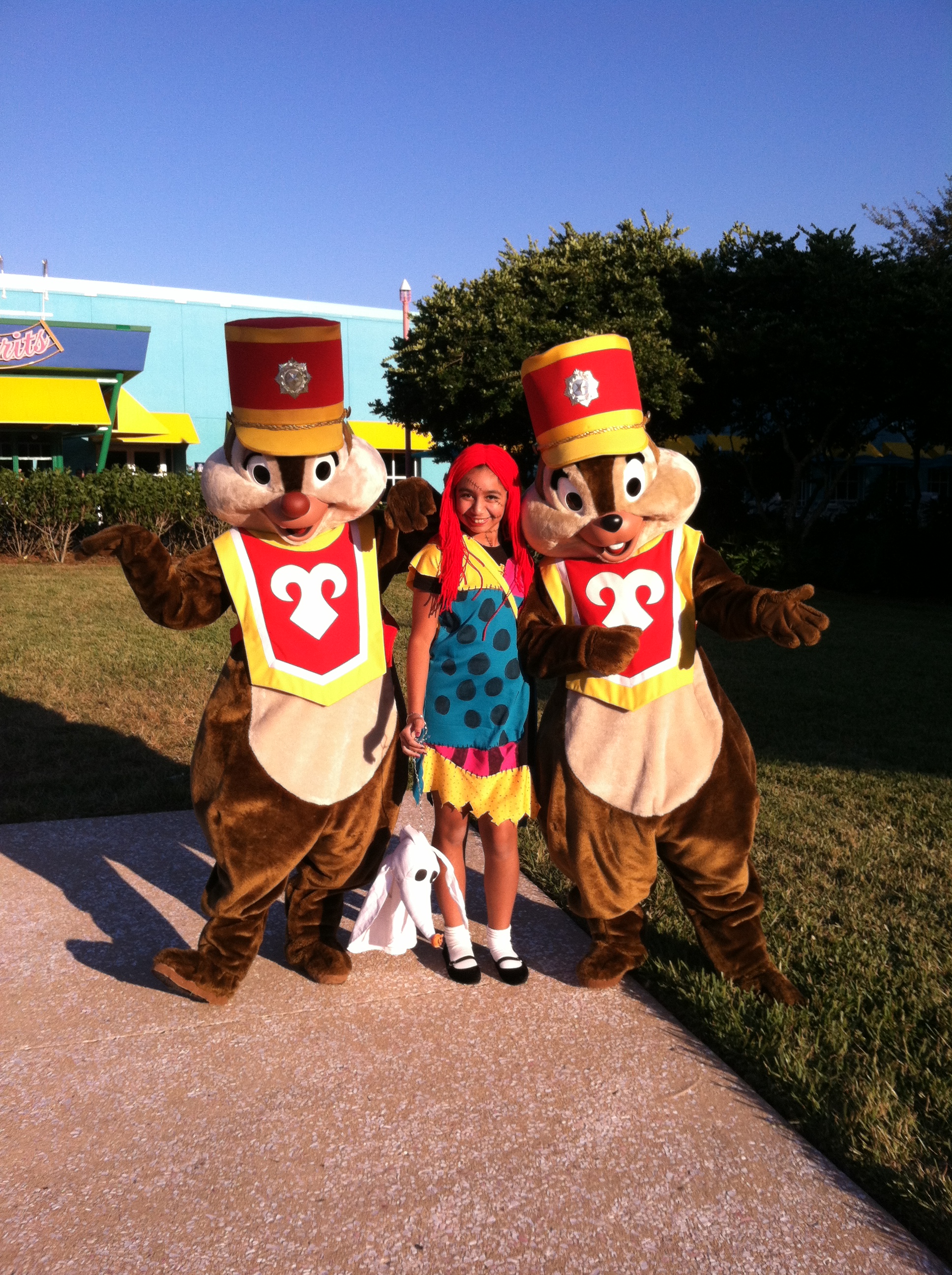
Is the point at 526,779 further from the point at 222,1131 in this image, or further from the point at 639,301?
the point at 639,301

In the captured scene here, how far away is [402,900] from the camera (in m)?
3.19

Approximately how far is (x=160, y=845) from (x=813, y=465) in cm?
1434

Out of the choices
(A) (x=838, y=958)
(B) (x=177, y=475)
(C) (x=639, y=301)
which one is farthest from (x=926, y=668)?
(B) (x=177, y=475)

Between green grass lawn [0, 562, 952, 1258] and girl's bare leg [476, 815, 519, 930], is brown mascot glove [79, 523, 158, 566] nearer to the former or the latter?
girl's bare leg [476, 815, 519, 930]

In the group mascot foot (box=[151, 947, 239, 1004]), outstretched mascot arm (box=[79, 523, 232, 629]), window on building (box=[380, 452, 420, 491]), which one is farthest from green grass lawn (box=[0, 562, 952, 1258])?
window on building (box=[380, 452, 420, 491])

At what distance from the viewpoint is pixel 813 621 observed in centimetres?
296

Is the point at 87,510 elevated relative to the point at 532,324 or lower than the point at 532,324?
lower

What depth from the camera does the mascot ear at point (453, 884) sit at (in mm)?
3242

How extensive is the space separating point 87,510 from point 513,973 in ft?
48.5

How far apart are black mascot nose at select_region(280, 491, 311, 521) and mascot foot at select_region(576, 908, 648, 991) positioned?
1.53 m

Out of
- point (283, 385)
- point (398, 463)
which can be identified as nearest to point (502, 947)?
point (283, 385)

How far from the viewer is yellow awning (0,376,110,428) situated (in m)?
21.0

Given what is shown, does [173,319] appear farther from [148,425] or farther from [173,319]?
[148,425]

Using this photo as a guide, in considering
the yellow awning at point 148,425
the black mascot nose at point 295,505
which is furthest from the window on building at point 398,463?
the black mascot nose at point 295,505
